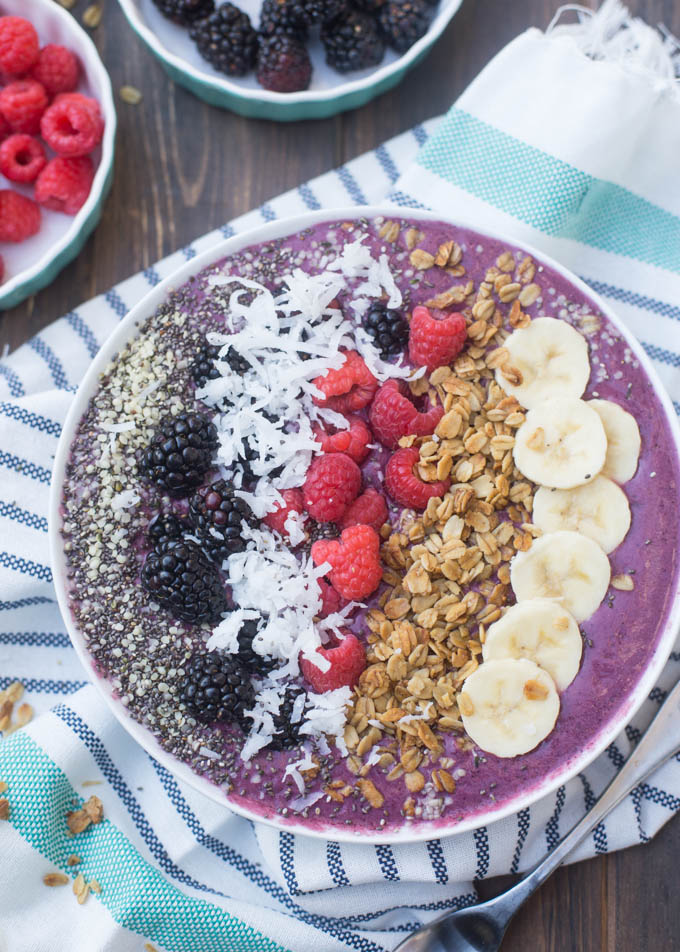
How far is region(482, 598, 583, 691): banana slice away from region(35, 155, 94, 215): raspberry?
148 centimetres

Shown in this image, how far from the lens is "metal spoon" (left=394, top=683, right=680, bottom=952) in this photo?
2.08 meters

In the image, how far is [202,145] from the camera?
2428 millimetres

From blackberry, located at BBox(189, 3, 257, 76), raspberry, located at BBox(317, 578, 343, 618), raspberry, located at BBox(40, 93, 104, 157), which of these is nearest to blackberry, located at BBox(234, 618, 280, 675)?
raspberry, located at BBox(317, 578, 343, 618)

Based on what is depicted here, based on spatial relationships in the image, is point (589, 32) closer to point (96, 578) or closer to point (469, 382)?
point (469, 382)

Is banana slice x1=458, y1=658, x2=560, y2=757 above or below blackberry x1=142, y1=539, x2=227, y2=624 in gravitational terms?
below

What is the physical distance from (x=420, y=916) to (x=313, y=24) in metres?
2.21

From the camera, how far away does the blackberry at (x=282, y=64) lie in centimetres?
223

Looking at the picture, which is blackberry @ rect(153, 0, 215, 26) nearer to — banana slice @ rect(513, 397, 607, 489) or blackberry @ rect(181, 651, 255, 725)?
banana slice @ rect(513, 397, 607, 489)

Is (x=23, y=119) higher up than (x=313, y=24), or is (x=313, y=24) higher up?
(x=313, y=24)

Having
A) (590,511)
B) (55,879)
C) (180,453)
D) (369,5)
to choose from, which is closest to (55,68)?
(369,5)

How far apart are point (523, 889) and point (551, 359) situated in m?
1.22

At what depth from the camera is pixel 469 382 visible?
1980 millimetres

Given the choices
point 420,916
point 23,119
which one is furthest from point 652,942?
point 23,119

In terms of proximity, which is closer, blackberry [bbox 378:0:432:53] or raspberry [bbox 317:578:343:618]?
raspberry [bbox 317:578:343:618]
